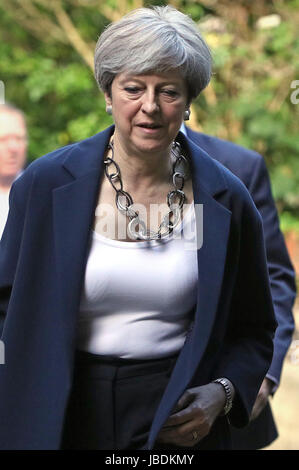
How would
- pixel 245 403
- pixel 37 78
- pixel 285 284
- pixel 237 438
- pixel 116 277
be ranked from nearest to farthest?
1. pixel 116 277
2. pixel 245 403
3. pixel 237 438
4. pixel 285 284
5. pixel 37 78

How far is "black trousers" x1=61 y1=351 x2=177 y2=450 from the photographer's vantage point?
226 cm

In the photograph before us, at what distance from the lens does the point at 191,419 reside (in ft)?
7.37

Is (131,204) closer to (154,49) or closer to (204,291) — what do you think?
(204,291)

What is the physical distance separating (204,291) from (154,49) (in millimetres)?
585

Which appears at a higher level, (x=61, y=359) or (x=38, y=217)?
(x=38, y=217)

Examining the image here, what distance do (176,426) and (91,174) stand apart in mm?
648

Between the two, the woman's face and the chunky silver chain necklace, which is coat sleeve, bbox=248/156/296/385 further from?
the woman's face

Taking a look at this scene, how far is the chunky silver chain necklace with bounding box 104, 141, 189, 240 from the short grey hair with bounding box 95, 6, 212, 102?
0.65 feet

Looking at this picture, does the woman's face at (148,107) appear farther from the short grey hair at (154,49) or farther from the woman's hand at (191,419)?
the woman's hand at (191,419)

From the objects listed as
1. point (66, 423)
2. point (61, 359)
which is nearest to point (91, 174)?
point (61, 359)

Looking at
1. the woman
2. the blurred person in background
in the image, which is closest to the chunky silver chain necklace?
the woman

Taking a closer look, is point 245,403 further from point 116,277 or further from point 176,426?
point 116,277

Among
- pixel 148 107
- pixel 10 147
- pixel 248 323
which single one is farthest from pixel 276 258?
pixel 10 147

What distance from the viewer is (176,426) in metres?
2.26
